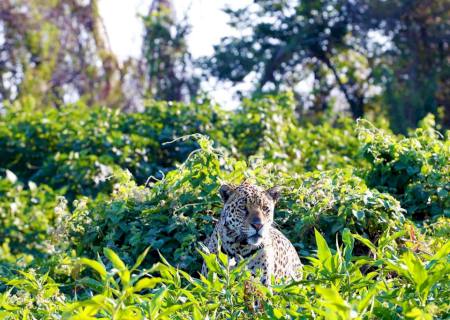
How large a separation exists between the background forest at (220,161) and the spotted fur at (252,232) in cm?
38

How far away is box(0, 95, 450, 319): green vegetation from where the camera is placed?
4395 millimetres

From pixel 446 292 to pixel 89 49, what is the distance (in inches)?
853

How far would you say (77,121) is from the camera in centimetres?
1385

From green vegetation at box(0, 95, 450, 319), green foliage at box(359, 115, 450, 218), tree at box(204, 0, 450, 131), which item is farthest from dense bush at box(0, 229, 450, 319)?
tree at box(204, 0, 450, 131)

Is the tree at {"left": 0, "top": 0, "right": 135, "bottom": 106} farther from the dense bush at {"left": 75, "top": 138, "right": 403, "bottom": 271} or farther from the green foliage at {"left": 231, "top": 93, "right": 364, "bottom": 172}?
the dense bush at {"left": 75, "top": 138, "right": 403, "bottom": 271}

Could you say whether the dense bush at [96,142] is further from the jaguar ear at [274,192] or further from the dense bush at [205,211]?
the jaguar ear at [274,192]

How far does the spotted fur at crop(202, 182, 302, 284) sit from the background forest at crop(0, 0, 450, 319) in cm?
38

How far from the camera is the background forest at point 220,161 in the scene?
4.61 meters

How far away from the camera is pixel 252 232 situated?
249 inches

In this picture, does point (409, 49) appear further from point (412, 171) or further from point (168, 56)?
point (412, 171)

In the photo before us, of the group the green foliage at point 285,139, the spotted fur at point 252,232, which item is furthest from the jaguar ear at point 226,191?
the green foliage at point 285,139

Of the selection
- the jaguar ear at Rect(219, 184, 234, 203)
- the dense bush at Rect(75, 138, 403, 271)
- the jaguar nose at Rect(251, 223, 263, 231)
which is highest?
the jaguar ear at Rect(219, 184, 234, 203)

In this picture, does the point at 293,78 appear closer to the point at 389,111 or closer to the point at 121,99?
the point at 389,111

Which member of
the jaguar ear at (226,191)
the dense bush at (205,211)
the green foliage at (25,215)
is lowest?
the green foliage at (25,215)
